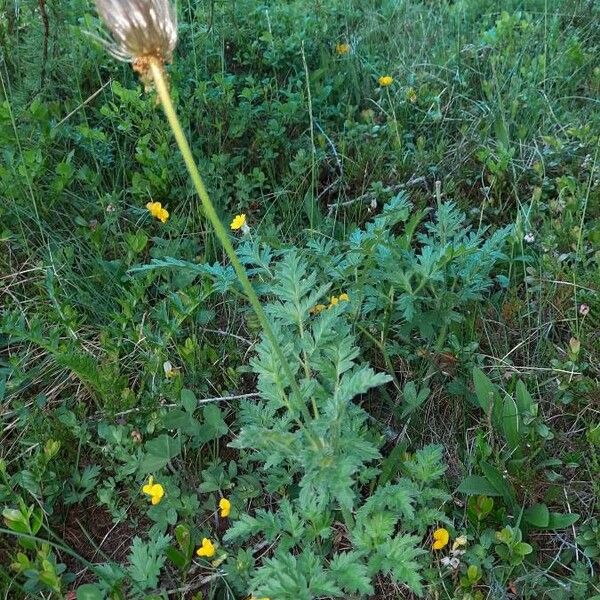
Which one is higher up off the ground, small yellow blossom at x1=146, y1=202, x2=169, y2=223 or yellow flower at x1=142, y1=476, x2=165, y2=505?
small yellow blossom at x1=146, y1=202, x2=169, y2=223

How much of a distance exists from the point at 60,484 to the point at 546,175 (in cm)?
189

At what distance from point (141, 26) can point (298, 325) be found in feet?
2.64

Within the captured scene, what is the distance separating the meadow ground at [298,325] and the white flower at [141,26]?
2cm

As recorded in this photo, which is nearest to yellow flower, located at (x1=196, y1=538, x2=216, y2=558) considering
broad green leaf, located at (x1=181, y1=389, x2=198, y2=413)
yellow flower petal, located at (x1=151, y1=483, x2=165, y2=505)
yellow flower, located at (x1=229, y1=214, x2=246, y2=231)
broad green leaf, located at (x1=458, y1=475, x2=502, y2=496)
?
yellow flower petal, located at (x1=151, y1=483, x2=165, y2=505)

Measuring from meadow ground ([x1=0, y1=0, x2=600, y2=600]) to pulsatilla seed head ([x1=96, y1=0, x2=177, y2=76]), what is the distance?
2 centimetres

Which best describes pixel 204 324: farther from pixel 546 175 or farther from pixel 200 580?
pixel 546 175

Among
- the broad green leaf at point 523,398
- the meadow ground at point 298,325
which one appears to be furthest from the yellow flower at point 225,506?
the broad green leaf at point 523,398

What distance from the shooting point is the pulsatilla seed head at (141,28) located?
104 centimetres

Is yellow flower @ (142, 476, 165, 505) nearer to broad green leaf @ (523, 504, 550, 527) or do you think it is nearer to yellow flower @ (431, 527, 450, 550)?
yellow flower @ (431, 527, 450, 550)

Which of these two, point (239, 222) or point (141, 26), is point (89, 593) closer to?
point (239, 222)

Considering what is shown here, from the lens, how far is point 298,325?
1.68 meters

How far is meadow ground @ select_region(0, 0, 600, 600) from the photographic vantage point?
165 centimetres

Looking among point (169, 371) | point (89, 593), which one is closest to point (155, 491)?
point (89, 593)

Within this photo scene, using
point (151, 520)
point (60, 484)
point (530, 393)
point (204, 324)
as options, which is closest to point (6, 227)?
point (204, 324)
